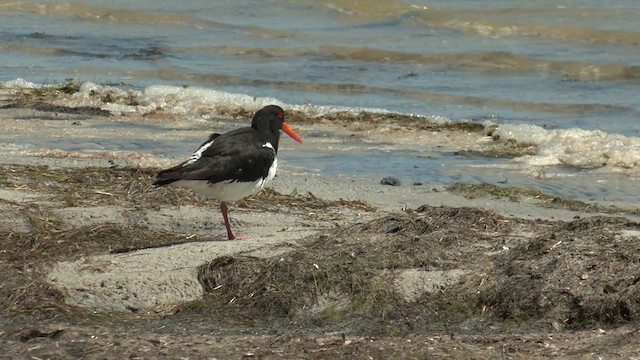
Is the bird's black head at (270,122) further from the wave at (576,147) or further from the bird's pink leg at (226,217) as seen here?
the wave at (576,147)

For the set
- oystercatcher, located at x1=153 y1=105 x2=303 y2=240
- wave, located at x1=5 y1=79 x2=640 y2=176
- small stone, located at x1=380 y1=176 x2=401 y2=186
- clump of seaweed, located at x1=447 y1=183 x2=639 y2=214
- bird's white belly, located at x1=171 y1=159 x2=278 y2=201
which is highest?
oystercatcher, located at x1=153 y1=105 x2=303 y2=240

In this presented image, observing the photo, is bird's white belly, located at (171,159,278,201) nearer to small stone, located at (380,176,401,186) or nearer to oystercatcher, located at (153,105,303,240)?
oystercatcher, located at (153,105,303,240)

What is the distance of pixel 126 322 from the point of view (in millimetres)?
5566

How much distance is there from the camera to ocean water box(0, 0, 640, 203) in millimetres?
11039

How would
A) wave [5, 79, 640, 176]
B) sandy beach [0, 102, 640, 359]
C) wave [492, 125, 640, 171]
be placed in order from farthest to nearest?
wave [5, 79, 640, 176] < wave [492, 125, 640, 171] < sandy beach [0, 102, 640, 359]

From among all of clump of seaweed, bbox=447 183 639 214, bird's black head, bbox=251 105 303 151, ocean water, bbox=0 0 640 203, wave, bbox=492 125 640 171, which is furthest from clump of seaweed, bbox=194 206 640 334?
wave, bbox=492 125 640 171

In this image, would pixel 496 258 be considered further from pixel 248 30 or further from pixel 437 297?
pixel 248 30

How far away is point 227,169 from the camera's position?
730 cm

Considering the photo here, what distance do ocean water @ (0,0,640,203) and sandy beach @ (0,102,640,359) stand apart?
10.4 ft

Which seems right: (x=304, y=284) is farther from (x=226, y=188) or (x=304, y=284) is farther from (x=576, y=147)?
(x=576, y=147)

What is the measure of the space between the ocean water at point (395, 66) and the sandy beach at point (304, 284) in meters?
3.18

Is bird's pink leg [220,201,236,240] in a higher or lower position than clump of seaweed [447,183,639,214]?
higher

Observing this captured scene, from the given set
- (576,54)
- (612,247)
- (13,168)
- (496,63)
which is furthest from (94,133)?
(576,54)

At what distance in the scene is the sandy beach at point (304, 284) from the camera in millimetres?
5133
